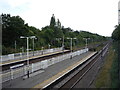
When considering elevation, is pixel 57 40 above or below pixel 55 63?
above

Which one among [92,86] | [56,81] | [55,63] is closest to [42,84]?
[56,81]

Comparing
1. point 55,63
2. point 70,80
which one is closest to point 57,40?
point 55,63

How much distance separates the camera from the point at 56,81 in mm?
15461

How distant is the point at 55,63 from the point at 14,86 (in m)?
11.6

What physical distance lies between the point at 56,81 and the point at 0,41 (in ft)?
74.3

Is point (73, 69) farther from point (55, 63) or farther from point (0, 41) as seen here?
point (0, 41)

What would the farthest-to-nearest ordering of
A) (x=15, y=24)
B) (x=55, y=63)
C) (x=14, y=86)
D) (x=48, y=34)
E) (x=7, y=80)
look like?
(x=48, y=34)
(x=15, y=24)
(x=55, y=63)
(x=7, y=80)
(x=14, y=86)

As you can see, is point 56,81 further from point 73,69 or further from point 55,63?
point 55,63

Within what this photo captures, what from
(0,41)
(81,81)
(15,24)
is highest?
(15,24)

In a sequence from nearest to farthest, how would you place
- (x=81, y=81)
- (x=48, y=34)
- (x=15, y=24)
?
1. (x=81, y=81)
2. (x=15, y=24)
3. (x=48, y=34)

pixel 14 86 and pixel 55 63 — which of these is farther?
pixel 55 63

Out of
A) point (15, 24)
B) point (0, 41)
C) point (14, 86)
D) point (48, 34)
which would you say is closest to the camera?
point (14, 86)

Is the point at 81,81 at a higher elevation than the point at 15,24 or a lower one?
lower

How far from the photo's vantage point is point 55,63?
24.9 m
